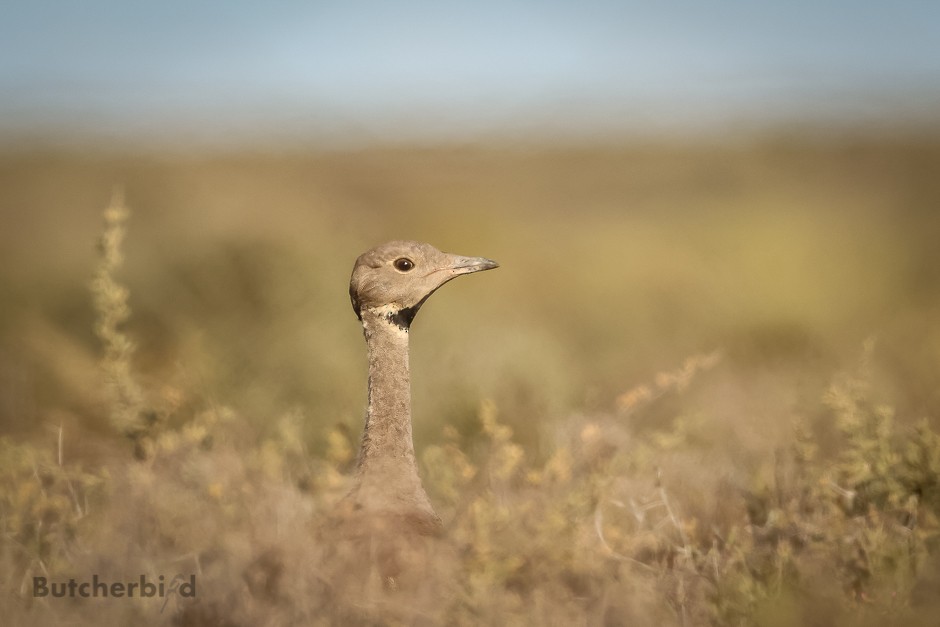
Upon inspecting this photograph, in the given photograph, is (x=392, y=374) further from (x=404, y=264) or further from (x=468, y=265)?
(x=468, y=265)

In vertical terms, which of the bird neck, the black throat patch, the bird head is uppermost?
the bird head

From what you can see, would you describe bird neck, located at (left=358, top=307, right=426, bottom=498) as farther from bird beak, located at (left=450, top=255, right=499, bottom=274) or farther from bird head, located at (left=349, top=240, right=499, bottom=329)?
bird beak, located at (left=450, top=255, right=499, bottom=274)

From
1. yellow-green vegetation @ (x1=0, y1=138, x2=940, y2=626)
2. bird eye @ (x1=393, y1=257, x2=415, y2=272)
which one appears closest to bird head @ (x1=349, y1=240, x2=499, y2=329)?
bird eye @ (x1=393, y1=257, x2=415, y2=272)

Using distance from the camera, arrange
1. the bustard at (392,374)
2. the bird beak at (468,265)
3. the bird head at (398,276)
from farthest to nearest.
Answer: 1. the bird beak at (468,265)
2. the bird head at (398,276)
3. the bustard at (392,374)

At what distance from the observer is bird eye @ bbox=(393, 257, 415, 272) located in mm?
3988

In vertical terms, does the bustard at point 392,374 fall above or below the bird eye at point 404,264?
below

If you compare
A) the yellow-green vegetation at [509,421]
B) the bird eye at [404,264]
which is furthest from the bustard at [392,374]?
the yellow-green vegetation at [509,421]

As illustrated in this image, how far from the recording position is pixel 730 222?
15.5 m

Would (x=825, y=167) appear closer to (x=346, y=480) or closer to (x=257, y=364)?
(x=257, y=364)

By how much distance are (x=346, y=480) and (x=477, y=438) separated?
1804mm

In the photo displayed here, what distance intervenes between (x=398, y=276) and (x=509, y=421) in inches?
102

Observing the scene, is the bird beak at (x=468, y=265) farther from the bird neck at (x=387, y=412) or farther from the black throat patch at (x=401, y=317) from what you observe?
the bird neck at (x=387, y=412)

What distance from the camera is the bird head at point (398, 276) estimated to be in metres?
3.96

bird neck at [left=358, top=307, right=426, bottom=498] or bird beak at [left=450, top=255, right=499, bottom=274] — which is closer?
bird neck at [left=358, top=307, right=426, bottom=498]
